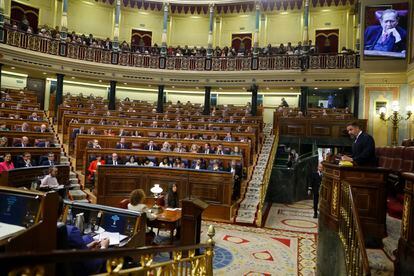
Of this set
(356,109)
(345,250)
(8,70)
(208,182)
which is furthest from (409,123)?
(8,70)

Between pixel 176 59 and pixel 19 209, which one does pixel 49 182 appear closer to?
pixel 19 209

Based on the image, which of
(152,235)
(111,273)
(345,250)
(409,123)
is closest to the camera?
(111,273)

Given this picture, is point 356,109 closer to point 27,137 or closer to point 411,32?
point 411,32

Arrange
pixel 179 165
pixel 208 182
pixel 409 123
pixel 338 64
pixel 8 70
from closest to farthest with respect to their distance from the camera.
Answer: pixel 208 182
pixel 179 165
pixel 409 123
pixel 338 64
pixel 8 70

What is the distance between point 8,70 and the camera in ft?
53.1

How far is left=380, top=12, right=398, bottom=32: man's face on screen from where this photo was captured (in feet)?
41.2

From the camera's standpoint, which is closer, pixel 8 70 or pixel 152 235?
pixel 152 235

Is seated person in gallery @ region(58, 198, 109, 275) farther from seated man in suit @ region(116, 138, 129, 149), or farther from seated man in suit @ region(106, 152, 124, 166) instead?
seated man in suit @ region(116, 138, 129, 149)

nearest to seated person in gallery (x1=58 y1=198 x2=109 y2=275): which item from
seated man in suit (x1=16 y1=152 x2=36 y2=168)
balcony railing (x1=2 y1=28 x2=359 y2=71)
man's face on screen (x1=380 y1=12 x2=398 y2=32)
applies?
seated man in suit (x1=16 y1=152 x2=36 y2=168)

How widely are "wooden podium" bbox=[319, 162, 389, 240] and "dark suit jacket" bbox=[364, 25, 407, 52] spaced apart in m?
10.6

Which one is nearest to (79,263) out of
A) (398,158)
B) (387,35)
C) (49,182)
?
(49,182)

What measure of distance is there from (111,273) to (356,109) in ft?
47.1

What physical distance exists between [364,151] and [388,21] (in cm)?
1070

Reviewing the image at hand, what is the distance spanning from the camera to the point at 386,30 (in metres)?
12.8
